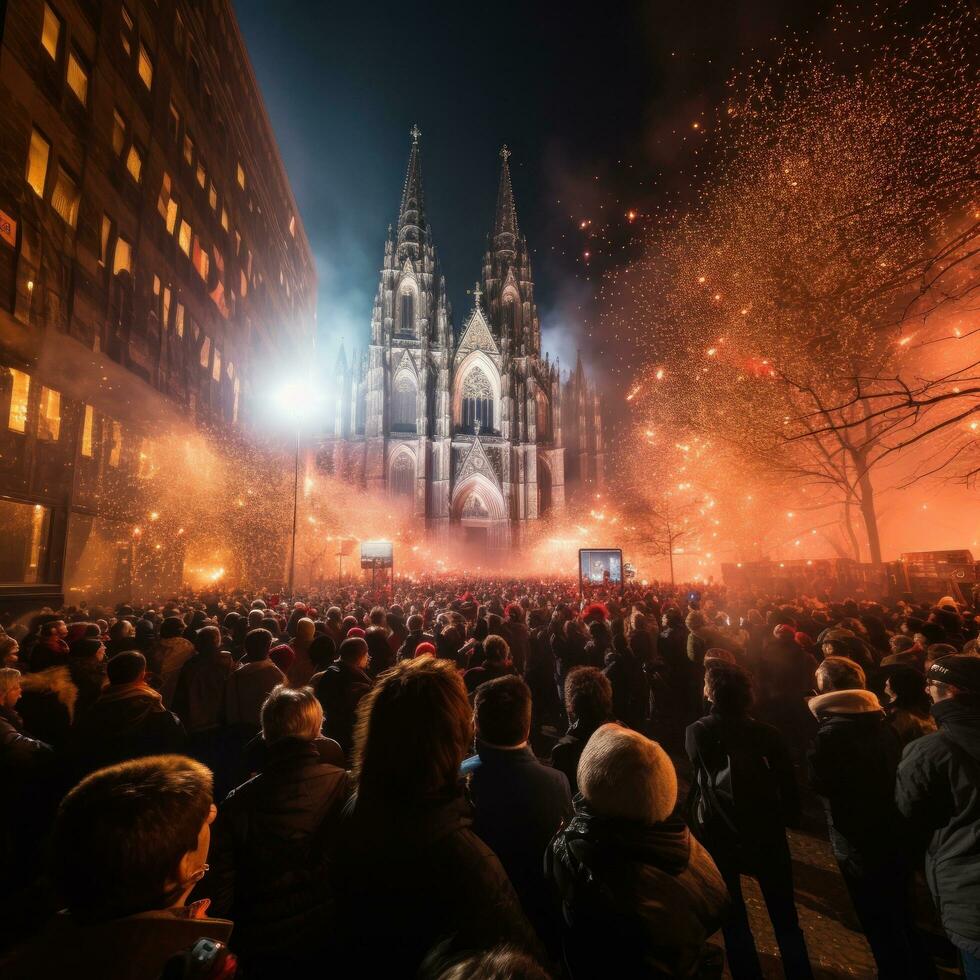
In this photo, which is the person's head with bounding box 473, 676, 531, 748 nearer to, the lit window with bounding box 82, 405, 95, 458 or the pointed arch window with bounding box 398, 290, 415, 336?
the lit window with bounding box 82, 405, 95, 458

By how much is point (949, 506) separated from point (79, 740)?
44707 millimetres

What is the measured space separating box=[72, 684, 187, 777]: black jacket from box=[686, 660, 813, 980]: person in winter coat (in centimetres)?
333

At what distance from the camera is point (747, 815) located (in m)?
2.97

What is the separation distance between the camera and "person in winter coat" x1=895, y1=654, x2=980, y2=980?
243cm

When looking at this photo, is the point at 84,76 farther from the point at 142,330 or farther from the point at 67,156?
the point at 142,330

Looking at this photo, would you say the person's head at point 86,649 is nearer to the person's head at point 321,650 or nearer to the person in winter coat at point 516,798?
the person's head at point 321,650

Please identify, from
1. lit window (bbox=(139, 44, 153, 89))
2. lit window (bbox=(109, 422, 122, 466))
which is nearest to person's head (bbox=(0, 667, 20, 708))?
lit window (bbox=(109, 422, 122, 466))

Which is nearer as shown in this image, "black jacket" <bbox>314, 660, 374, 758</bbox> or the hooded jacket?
the hooded jacket

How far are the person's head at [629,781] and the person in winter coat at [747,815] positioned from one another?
5.22 ft

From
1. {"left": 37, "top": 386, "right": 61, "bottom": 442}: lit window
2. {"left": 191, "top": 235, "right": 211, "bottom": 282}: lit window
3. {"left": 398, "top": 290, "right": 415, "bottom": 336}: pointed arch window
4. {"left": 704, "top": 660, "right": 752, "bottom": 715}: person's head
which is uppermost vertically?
{"left": 398, "top": 290, "right": 415, "bottom": 336}: pointed arch window

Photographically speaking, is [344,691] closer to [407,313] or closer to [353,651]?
[353,651]

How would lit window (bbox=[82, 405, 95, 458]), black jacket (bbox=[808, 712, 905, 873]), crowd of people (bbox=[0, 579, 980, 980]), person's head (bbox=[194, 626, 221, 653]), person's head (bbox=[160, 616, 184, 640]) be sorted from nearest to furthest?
crowd of people (bbox=[0, 579, 980, 980])
black jacket (bbox=[808, 712, 905, 873])
person's head (bbox=[194, 626, 221, 653])
person's head (bbox=[160, 616, 184, 640])
lit window (bbox=[82, 405, 95, 458])

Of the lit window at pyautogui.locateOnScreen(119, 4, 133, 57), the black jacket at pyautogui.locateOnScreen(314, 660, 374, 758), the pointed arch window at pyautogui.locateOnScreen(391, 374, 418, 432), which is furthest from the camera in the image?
the pointed arch window at pyautogui.locateOnScreen(391, 374, 418, 432)

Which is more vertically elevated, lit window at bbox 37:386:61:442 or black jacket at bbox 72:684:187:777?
lit window at bbox 37:386:61:442
